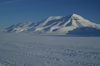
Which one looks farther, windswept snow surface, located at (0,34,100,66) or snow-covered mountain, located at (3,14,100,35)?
snow-covered mountain, located at (3,14,100,35)

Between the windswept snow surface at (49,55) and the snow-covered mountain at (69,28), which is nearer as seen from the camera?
the windswept snow surface at (49,55)

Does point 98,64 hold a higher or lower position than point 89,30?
lower

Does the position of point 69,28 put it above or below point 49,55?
above

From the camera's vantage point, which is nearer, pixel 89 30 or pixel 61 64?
pixel 61 64

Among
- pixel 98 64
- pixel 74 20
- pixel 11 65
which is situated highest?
pixel 74 20

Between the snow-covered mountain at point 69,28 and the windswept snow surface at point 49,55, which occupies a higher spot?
the snow-covered mountain at point 69,28

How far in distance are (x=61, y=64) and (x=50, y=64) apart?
42.2 inches

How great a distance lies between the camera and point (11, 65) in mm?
8734

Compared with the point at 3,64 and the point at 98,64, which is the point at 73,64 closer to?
the point at 98,64

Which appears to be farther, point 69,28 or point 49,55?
point 69,28

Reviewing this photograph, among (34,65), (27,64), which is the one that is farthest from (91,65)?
(27,64)

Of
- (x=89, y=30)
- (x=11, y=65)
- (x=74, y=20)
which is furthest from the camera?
(x=74, y=20)

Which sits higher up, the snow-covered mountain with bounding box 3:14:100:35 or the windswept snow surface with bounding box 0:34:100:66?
the snow-covered mountain with bounding box 3:14:100:35

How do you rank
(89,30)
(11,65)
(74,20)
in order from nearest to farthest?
(11,65) → (89,30) → (74,20)
